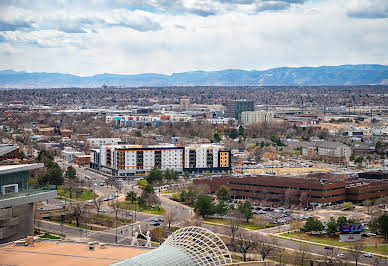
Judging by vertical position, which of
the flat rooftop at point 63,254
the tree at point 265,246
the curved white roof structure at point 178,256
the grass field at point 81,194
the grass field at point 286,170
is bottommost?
the grass field at point 81,194

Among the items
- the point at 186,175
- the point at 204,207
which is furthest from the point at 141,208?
the point at 186,175

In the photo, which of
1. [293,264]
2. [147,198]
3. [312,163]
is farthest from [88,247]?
[312,163]

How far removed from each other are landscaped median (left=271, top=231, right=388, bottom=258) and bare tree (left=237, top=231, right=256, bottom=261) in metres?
3.08

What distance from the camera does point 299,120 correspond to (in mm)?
139000

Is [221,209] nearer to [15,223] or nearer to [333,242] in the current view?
[333,242]

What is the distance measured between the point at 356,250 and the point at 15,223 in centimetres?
1901

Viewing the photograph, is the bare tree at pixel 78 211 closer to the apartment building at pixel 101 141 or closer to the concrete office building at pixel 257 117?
the apartment building at pixel 101 141

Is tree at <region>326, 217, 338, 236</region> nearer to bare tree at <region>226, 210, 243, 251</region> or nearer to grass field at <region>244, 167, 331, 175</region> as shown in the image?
bare tree at <region>226, 210, 243, 251</region>

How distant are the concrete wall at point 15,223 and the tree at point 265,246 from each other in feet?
43.2

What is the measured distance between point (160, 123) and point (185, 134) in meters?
20.0

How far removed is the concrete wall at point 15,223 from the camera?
1081 inches

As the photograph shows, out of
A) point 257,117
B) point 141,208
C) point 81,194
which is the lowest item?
point 141,208

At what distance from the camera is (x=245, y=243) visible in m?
37.2

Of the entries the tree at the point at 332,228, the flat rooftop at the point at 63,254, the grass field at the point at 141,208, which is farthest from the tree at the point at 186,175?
the flat rooftop at the point at 63,254
